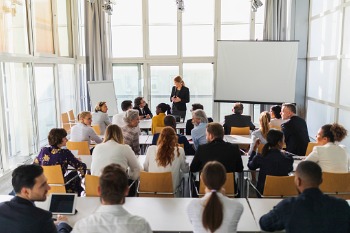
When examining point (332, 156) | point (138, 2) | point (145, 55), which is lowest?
point (332, 156)

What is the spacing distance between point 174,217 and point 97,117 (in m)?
4.03

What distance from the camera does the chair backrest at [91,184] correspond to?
3.19 meters

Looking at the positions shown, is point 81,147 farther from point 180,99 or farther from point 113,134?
point 180,99

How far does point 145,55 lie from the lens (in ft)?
30.1

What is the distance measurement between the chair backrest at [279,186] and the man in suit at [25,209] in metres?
1.92

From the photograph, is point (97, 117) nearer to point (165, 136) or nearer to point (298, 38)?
point (165, 136)

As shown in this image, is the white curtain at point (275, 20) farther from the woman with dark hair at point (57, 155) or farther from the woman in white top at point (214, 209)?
the woman in white top at point (214, 209)

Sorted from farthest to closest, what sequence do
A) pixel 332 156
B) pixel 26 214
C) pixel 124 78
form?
pixel 124 78 < pixel 332 156 < pixel 26 214

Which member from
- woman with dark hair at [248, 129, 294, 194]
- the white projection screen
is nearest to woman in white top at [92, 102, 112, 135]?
the white projection screen

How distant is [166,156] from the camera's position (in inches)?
141

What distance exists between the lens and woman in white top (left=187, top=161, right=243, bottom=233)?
7.00ft

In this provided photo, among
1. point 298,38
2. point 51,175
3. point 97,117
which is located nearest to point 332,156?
point 51,175

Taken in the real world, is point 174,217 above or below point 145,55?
below

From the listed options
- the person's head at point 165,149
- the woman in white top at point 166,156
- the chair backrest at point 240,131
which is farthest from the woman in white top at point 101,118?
the person's head at point 165,149
